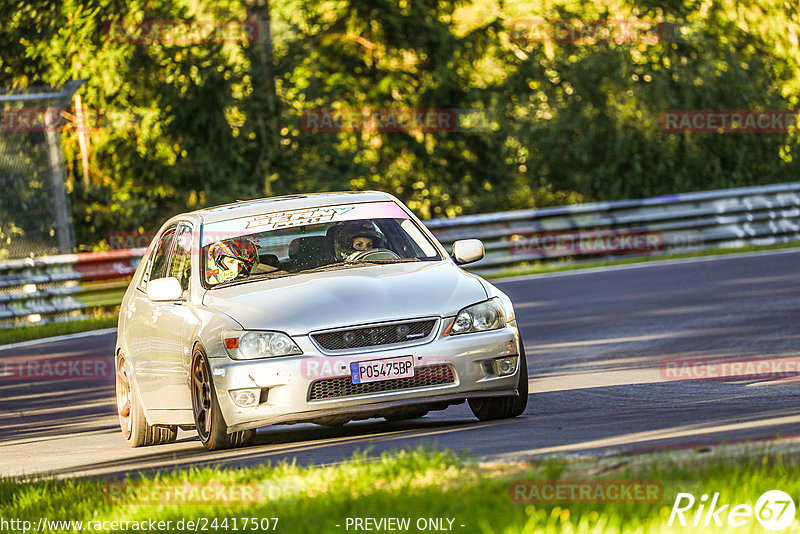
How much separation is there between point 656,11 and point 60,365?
19.9 meters

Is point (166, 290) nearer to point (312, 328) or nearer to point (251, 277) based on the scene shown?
point (251, 277)

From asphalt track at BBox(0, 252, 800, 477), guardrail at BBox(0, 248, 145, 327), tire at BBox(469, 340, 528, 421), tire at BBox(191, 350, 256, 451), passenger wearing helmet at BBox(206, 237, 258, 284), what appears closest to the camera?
asphalt track at BBox(0, 252, 800, 477)

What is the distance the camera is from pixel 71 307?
2123cm

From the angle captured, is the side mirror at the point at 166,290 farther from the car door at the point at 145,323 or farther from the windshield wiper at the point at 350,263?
the windshield wiper at the point at 350,263

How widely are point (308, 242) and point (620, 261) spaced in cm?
1483

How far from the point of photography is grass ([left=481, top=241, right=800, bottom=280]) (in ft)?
77.9

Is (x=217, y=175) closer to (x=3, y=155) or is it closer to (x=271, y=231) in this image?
(x=3, y=155)

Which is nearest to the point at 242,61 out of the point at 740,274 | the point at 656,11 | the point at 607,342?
the point at 656,11

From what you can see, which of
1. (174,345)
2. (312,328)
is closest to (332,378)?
(312,328)

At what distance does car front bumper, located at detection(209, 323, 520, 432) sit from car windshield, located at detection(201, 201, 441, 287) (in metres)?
1.13

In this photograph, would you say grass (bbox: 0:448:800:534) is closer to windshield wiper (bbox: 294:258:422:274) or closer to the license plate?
the license plate

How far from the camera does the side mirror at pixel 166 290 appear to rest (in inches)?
382

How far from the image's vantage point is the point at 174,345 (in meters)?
9.70

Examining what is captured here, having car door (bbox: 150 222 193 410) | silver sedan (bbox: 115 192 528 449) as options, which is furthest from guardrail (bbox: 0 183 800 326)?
car door (bbox: 150 222 193 410)
